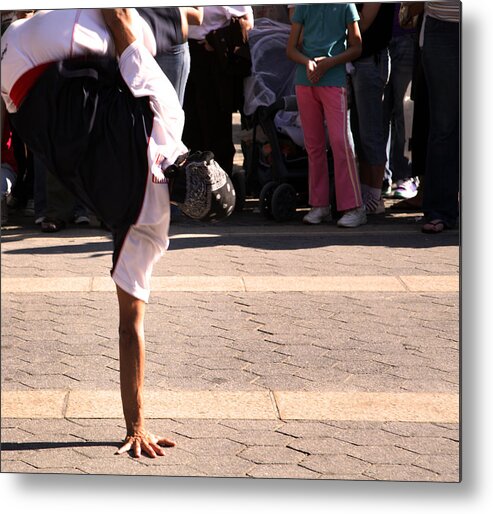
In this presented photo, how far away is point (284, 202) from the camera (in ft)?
12.7

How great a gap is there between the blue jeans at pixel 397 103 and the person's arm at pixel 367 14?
0.09 m

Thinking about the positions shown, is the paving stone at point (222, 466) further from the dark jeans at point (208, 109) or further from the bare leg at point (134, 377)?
the dark jeans at point (208, 109)

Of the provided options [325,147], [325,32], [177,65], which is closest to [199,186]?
[177,65]

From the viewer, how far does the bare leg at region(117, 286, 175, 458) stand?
3697 mm

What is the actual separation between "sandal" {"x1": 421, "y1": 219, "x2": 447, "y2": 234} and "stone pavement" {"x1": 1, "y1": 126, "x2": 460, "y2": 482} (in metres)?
0.02

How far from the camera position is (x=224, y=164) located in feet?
12.2

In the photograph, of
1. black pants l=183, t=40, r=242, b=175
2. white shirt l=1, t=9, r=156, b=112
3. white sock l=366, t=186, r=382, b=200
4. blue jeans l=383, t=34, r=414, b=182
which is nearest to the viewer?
white shirt l=1, t=9, r=156, b=112

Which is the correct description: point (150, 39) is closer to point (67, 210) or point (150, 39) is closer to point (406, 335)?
point (67, 210)

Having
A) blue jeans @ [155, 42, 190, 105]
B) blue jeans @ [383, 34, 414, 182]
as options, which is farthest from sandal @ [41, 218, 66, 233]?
blue jeans @ [383, 34, 414, 182]

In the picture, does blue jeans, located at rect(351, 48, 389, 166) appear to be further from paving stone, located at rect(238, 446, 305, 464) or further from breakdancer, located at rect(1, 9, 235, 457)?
paving stone, located at rect(238, 446, 305, 464)

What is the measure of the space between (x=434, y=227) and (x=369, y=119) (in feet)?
1.24

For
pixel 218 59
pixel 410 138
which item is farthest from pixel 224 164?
pixel 410 138

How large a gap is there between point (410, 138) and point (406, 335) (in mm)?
559

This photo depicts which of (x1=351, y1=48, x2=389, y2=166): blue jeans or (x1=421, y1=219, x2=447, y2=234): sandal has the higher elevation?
(x1=351, y1=48, x2=389, y2=166): blue jeans
